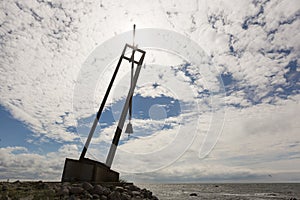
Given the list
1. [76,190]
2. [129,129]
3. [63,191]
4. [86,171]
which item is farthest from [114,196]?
[129,129]

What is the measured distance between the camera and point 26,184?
65.1 feet

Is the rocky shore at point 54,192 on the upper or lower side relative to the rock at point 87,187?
lower

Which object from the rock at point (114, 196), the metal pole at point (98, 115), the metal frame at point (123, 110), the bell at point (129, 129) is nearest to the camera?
the rock at point (114, 196)

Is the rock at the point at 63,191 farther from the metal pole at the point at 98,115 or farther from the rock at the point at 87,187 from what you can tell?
the metal pole at the point at 98,115

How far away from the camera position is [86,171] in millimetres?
22938

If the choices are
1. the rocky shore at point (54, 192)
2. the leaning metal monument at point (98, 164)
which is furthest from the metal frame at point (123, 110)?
the rocky shore at point (54, 192)

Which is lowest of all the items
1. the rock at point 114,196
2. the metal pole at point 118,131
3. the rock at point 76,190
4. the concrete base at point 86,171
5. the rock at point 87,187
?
the rock at point 114,196

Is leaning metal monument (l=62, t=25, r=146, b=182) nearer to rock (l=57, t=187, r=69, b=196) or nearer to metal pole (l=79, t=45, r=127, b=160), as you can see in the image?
metal pole (l=79, t=45, r=127, b=160)

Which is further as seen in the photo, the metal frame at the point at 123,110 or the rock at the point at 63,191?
the metal frame at the point at 123,110

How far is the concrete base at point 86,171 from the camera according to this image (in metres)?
22.8

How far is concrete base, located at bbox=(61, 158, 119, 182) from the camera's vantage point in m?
22.8

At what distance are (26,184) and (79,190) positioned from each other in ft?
12.9

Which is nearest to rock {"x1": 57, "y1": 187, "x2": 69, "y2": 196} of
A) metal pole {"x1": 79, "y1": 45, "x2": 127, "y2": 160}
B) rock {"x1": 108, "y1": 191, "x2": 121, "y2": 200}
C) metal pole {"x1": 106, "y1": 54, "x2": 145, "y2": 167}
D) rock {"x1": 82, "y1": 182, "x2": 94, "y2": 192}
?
rock {"x1": 82, "y1": 182, "x2": 94, "y2": 192}

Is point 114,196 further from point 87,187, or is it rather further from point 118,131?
point 118,131
